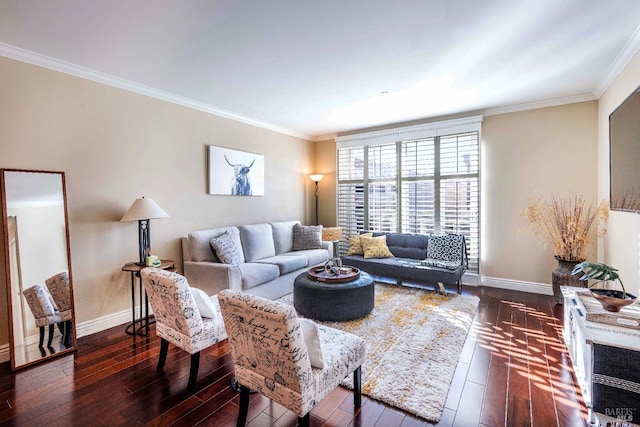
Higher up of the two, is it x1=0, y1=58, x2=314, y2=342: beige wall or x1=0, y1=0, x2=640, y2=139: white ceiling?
x1=0, y1=0, x2=640, y2=139: white ceiling

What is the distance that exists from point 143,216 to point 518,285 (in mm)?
5130

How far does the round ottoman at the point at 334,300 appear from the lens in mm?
3238

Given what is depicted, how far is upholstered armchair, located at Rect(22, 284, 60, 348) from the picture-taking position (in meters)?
2.71

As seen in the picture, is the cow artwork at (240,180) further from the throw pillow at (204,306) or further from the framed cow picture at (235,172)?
the throw pillow at (204,306)

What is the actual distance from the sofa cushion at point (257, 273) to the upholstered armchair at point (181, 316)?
1255 millimetres

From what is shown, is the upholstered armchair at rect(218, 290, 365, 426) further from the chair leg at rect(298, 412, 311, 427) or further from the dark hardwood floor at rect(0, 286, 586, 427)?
the dark hardwood floor at rect(0, 286, 586, 427)

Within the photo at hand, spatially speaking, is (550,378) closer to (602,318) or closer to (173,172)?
(602,318)

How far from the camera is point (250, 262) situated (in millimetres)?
4320

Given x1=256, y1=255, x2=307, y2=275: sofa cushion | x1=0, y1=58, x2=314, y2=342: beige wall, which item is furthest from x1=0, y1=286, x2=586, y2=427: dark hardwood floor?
x1=256, y1=255, x2=307, y2=275: sofa cushion

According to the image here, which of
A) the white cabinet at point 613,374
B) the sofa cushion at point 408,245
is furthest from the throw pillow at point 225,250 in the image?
the white cabinet at point 613,374

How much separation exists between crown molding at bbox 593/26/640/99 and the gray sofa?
4.22 metres

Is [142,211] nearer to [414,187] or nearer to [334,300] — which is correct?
[334,300]

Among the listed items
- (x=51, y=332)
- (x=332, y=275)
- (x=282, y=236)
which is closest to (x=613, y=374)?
(x=332, y=275)

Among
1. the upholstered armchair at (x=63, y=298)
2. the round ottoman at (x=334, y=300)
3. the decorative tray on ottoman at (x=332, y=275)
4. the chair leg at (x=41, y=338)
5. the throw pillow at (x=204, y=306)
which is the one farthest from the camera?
the decorative tray on ottoman at (x=332, y=275)
